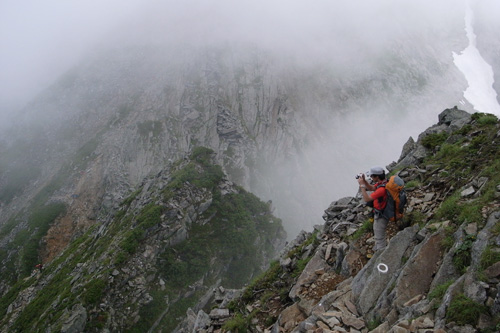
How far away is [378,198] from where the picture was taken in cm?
959

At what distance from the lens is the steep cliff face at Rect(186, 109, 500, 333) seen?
6352 millimetres

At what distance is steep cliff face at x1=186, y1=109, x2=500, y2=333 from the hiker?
1.27 ft

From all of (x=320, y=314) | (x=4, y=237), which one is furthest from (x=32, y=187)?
(x=320, y=314)

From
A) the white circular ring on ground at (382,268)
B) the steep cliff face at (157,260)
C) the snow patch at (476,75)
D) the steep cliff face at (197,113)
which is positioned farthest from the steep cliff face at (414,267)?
the snow patch at (476,75)

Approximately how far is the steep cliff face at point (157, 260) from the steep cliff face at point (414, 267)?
3190 cm

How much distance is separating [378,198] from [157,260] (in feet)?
146

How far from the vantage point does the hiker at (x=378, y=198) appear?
945cm

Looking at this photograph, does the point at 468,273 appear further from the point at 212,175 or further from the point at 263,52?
the point at 263,52

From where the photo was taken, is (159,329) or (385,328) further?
(159,329)

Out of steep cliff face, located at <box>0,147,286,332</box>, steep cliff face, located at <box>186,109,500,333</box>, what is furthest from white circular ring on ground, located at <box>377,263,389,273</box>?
steep cliff face, located at <box>0,147,286,332</box>

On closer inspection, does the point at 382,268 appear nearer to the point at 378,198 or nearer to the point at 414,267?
the point at 414,267

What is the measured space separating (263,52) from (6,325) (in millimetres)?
111545

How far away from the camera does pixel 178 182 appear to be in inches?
2249

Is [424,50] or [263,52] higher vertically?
[263,52]
